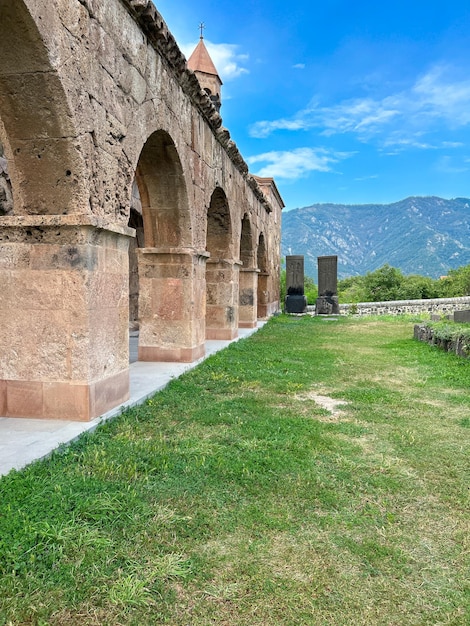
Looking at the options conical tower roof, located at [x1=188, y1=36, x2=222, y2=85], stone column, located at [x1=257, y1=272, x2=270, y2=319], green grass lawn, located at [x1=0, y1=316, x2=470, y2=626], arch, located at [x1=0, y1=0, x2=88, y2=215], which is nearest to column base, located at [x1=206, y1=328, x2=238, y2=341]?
green grass lawn, located at [x1=0, y1=316, x2=470, y2=626]

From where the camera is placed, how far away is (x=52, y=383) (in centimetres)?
423

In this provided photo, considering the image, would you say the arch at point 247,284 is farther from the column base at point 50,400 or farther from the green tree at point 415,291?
the green tree at point 415,291

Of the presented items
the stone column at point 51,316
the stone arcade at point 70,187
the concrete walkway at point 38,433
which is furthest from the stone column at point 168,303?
the stone column at point 51,316

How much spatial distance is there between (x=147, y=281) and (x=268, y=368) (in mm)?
2242

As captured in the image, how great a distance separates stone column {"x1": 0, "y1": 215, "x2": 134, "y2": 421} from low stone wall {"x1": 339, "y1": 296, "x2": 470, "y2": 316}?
19.8 metres

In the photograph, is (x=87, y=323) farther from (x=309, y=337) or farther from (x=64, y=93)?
(x=309, y=337)

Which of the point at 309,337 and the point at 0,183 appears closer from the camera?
the point at 0,183

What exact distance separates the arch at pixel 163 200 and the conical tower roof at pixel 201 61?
11565 mm

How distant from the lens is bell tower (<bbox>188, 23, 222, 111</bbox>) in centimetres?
1688

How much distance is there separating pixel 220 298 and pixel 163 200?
144 inches

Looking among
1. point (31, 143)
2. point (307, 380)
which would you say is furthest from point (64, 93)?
point (307, 380)

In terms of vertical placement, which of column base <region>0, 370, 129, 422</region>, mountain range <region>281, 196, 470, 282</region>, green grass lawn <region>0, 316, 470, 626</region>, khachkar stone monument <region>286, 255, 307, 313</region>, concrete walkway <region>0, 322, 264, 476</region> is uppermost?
mountain range <region>281, 196, 470, 282</region>

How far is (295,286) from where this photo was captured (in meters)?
22.2

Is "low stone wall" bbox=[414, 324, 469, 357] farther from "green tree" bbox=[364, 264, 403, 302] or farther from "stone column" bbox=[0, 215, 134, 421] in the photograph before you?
"green tree" bbox=[364, 264, 403, 302]
